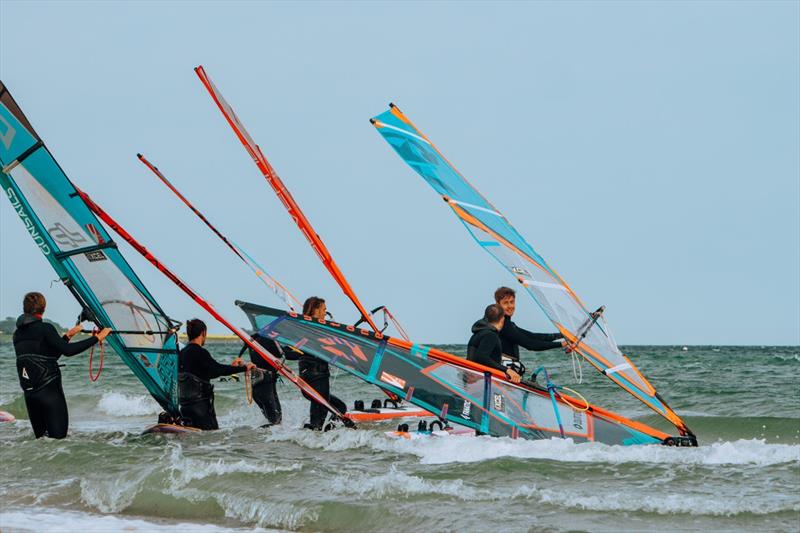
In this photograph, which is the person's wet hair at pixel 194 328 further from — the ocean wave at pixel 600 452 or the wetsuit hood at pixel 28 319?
the ocean wave at pixel 600 452

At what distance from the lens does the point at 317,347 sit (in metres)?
9.01

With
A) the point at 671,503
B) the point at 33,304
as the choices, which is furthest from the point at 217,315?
the point at 671,503

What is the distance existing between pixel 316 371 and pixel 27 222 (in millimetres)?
3057

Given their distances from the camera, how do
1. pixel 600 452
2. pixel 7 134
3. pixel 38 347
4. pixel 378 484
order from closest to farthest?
pixel 378 484 < pixel 600 452 < pixel 38 347 < pixel 7 134

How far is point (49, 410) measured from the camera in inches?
346

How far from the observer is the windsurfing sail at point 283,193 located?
9750mm

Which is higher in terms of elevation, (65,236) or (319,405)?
(65,236)

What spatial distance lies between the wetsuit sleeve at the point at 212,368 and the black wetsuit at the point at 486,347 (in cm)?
218

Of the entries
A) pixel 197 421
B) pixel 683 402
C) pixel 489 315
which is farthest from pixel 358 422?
pixel 683 402

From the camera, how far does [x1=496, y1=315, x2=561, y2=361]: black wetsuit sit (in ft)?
29.8

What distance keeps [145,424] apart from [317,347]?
17.6 ft

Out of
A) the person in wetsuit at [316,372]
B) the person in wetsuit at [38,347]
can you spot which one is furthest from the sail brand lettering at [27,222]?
the person in wetsuit at [316,372]

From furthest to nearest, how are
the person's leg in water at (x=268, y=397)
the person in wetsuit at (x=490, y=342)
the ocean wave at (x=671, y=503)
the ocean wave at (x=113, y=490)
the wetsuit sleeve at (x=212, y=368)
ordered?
the person's leg in water at (x=268, y=397)
the wetsuit sleeve at (x=212, y=368)
the person in wetsuit at (x=490, y=342)
the ocean wave at (x=113, y=490)
the ocean wave at (x=671, y=503)

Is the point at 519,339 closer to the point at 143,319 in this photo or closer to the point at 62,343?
the point at 143,319
